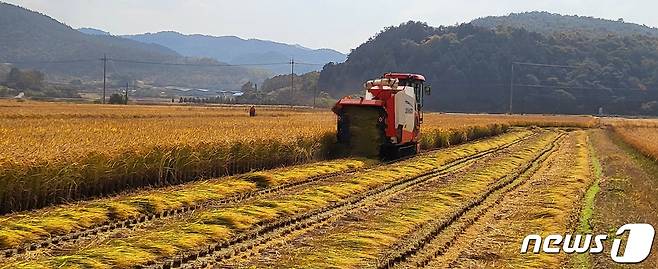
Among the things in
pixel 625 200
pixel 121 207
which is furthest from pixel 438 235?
pixel 625 200

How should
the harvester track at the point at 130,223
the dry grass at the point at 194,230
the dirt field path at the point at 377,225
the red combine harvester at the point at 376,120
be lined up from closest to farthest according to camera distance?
the dry grass at the point at 194,230 → the dirt field path at the point at 377,225 → the harvester track at the point at 130,223 → the red combine harvester at the point at 376,120

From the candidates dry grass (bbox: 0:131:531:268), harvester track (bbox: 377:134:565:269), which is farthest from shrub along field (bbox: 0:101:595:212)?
harvester track (bbox: 377:134:565:269)

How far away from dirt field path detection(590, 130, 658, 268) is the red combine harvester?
6.71 m

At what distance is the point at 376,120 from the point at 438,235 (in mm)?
12215

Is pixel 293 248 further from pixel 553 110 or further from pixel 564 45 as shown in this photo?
pixel 564 45

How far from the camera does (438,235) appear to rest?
1062 centimetres

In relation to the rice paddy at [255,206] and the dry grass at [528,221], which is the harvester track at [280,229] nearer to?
the rice paddy at [255,206]

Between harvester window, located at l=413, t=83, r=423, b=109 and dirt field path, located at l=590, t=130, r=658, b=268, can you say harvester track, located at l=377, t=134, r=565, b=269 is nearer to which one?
dirt field path, located at l=590, t=130, r=658, b=268

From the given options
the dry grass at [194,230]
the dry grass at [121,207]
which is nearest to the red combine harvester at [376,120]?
the dry grass at [121,207]

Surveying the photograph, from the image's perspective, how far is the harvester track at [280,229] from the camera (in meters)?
8.49

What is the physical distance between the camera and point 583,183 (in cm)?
1733

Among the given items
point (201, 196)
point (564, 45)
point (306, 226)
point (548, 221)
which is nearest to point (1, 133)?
point (201, 196)

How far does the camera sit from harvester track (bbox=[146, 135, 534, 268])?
849 centimetres

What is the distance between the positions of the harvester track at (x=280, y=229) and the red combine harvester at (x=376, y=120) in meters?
5.34
